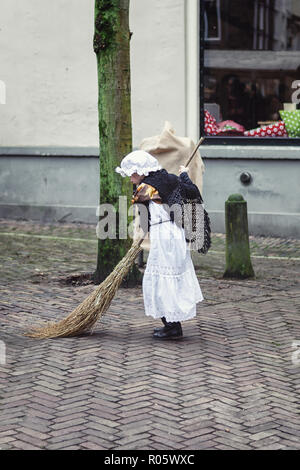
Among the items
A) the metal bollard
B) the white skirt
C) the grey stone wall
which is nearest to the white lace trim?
the white skirt

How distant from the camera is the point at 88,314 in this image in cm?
702

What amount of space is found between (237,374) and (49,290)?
3177 millimetres

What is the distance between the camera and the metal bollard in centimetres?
920

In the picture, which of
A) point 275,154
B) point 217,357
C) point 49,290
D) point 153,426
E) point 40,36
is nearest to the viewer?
point 153,426

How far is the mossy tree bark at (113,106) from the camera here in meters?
8.65

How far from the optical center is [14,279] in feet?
30.7

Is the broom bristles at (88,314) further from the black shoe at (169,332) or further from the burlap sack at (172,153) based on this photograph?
the burlap sack at (172,153)

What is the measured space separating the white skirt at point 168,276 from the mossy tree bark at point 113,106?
1.95m

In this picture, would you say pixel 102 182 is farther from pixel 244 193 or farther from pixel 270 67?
pixel 270 67

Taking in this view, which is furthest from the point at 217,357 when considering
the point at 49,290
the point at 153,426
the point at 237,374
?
the point at 49,290

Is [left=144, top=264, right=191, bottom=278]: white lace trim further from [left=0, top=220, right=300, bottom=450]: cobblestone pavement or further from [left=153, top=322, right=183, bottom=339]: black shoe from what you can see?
[left=0, top=220, right=300, bottom=450]: cobblestone pavement

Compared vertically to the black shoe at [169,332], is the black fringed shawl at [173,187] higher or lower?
higher

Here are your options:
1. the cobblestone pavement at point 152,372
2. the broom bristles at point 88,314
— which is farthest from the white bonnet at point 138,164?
the cobblestone pavement at point 152,372

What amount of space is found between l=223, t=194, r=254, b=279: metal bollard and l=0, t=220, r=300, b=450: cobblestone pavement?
0.15 meters
